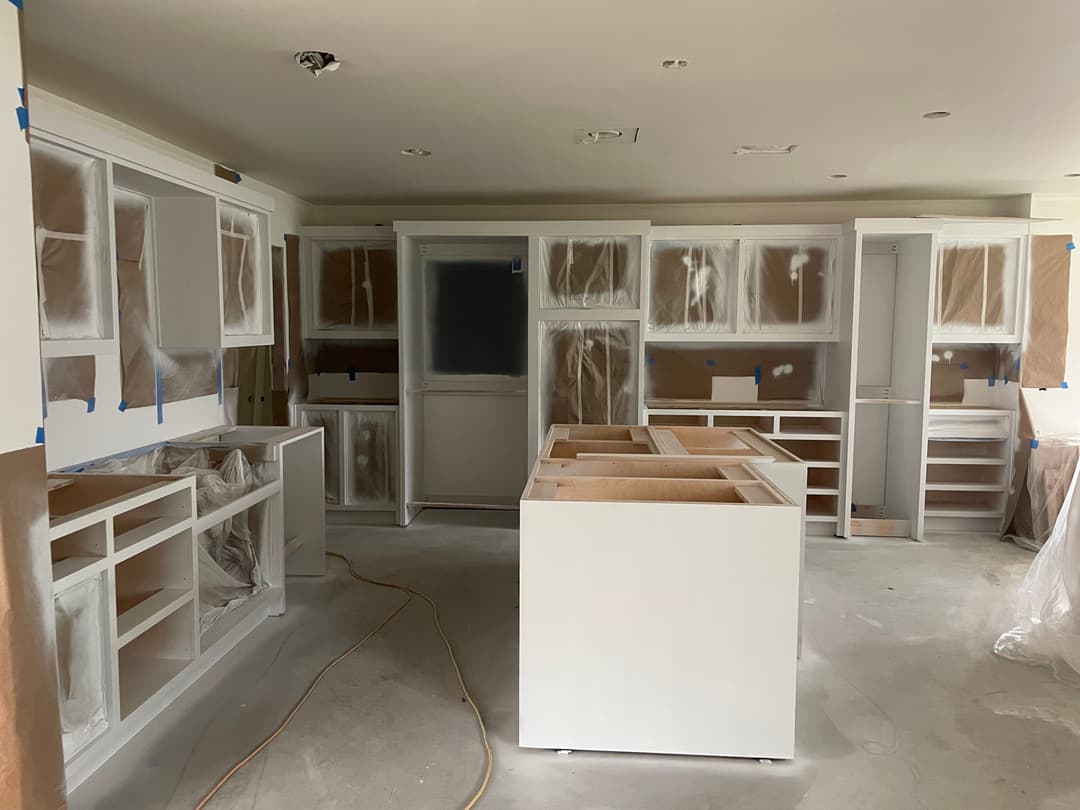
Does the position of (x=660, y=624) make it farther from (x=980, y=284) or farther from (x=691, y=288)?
(x=980, y=284)

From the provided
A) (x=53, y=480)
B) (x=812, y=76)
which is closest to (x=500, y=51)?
(x=812, y=76)

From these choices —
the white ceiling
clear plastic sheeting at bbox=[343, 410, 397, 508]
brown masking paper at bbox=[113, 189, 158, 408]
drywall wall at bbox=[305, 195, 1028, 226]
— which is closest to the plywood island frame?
the white ceiling

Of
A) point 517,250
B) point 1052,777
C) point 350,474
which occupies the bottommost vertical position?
point 1052,777

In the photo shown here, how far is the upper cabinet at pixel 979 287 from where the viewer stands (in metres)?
5.20

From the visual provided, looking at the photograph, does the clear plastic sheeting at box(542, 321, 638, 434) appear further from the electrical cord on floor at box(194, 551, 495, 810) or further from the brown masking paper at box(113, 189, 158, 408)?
the brown masking paper at box(113, 189, 158, 408)

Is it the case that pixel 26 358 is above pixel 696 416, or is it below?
above

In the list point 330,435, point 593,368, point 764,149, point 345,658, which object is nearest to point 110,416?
point 345,658

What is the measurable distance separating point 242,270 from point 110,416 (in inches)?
35.8

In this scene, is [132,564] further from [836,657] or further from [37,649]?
[836,657]

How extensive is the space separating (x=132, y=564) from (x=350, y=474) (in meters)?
2.68

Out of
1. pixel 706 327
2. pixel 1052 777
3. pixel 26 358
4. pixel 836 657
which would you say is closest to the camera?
pixel 26 358

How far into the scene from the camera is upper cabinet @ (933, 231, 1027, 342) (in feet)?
17.1

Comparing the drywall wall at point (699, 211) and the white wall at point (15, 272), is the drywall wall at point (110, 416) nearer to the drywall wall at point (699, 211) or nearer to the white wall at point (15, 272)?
the white wall at point (15, 272)

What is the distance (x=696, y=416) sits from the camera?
5.61 m
